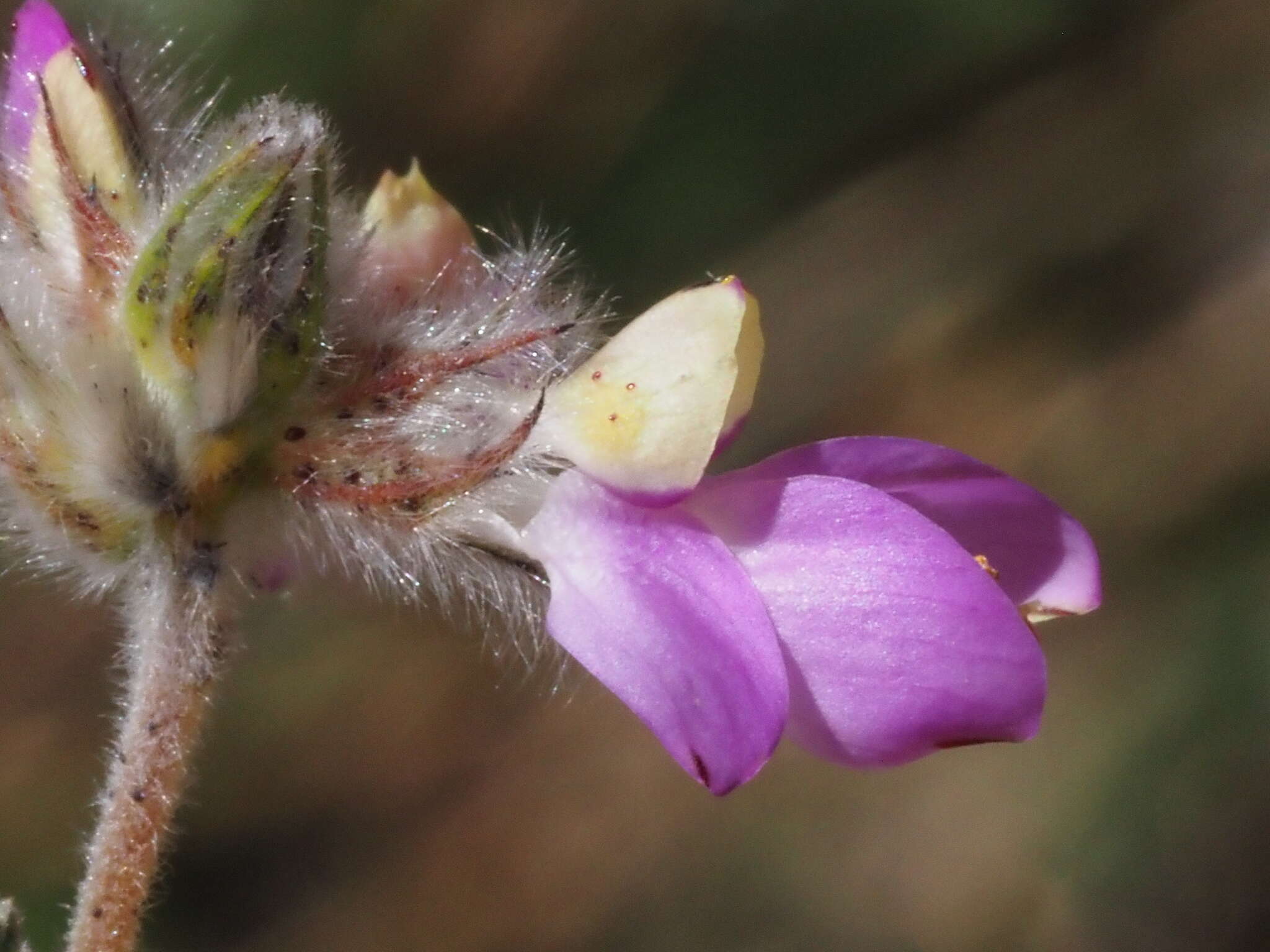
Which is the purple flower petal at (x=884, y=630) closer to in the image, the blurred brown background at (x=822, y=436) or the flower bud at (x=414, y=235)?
the flower bud at (x=414, y=235)

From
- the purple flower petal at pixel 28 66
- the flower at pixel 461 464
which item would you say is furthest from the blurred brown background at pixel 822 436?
the flower at pixel 461 464

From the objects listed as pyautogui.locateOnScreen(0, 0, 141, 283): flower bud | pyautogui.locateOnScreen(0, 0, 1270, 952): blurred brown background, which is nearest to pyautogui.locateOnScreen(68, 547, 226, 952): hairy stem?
pyautogui.locateOnScreen(0, 0, 141, 283): flower bud

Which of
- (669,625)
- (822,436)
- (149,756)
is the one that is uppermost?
(669,625)

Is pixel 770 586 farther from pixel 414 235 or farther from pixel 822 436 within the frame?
pixel 822 436

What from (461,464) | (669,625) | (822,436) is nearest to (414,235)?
(461,464)

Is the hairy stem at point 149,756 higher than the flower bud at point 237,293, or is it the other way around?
the flower bud at point 237,293
